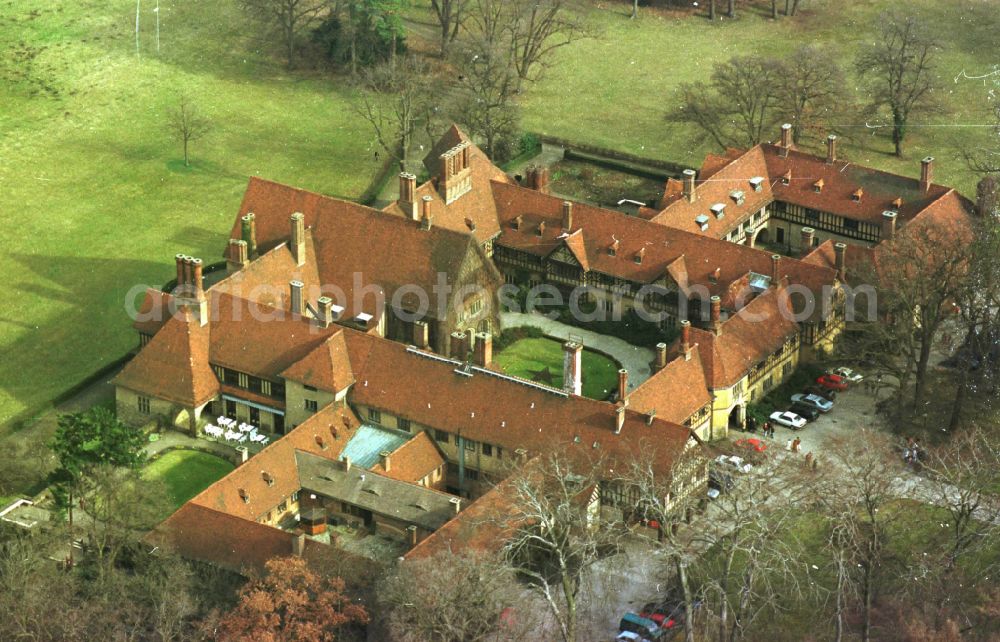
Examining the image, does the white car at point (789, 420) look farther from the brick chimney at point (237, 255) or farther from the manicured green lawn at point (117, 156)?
the manicured green lawn at point (117, 156)

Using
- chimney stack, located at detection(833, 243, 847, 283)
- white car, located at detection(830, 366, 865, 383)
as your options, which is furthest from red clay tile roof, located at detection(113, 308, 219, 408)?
chimney stack, located at detection(833, 243, 847, 283)

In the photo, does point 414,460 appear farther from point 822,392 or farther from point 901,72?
point 901,72

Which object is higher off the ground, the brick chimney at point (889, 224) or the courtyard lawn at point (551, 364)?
the brick chimney at point (889, 224)

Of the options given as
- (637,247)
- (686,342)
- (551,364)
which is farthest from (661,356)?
(637,247)

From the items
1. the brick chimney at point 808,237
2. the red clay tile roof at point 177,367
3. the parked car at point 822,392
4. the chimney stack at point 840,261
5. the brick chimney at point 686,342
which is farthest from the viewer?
the brick chimney at point 808,237

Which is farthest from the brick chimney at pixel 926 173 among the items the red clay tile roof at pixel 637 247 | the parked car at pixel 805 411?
the parked car at pixel 805 411
